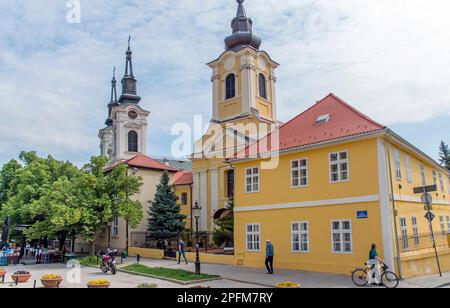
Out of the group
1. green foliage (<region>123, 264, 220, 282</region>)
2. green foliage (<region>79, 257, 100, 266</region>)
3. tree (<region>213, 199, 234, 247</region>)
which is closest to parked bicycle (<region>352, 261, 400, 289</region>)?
green foliage (<region>123, 264, 220, 282</region>)

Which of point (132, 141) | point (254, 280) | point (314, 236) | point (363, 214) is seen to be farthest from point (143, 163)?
point (363, 214)

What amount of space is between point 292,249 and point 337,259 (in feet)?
8.04

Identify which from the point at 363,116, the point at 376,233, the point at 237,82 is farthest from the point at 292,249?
the point at 237,82

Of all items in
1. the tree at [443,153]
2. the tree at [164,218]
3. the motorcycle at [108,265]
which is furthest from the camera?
the tree at [443,153]

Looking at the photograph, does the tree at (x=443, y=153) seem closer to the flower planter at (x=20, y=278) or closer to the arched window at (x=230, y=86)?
the arched window at (x=230, y=86)

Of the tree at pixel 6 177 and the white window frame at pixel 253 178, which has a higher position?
the tree at pixel 6 177

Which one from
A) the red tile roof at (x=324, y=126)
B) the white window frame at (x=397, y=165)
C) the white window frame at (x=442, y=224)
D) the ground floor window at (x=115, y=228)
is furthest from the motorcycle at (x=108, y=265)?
the white window frame at (x=442, y=224)

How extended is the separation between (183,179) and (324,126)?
81.1 ft

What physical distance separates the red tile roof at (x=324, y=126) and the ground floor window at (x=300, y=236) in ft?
12.2

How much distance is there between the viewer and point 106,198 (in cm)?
2773

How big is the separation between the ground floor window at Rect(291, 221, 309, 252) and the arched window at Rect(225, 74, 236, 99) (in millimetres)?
23941

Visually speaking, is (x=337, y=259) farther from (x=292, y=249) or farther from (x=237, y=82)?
(x=237, y=82)

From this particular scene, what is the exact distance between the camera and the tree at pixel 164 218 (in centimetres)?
3409

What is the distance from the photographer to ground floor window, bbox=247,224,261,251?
2120cm
